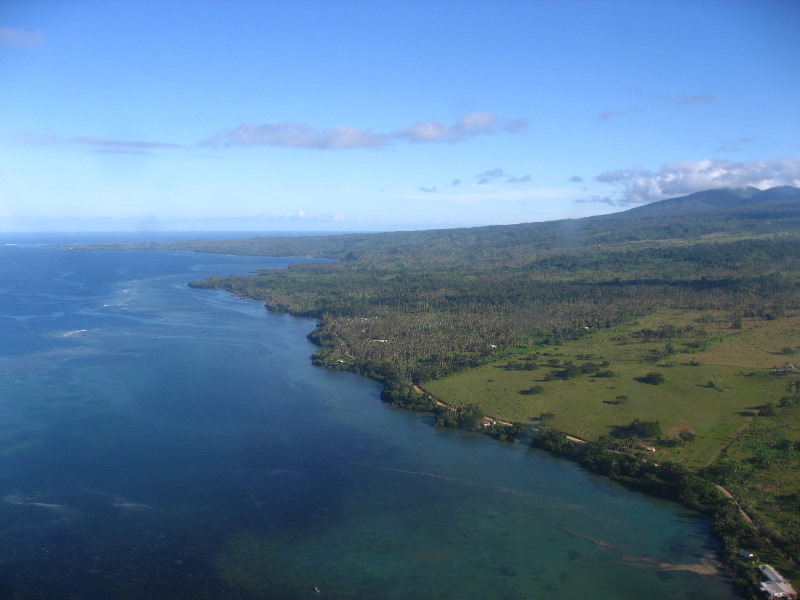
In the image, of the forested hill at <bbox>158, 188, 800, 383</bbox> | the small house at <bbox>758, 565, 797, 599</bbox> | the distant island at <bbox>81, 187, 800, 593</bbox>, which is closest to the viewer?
the small house at <bbox>758, 565, 797, 599</bbox>

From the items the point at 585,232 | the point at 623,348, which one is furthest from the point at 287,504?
the point at 585,232

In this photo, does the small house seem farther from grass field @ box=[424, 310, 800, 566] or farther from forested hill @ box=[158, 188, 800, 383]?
forested hill @ box=[158, 188, 800, 383]

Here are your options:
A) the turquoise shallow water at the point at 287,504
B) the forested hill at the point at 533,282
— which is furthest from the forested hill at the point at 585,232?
the turquoise shallow water at the point at 287,504

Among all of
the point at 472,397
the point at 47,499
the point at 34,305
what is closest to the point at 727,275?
the point at 472,397

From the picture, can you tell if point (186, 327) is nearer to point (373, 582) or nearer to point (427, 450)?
point (427, 450)

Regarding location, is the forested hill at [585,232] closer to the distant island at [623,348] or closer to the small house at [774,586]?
the distant island at [623,348]

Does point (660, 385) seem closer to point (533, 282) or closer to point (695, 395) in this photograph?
point (695, 395)

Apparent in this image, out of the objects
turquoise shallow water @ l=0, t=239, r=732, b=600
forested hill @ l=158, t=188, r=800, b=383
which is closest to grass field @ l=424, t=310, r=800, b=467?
forested hill @ l=158, t=188, r=800, b=383
